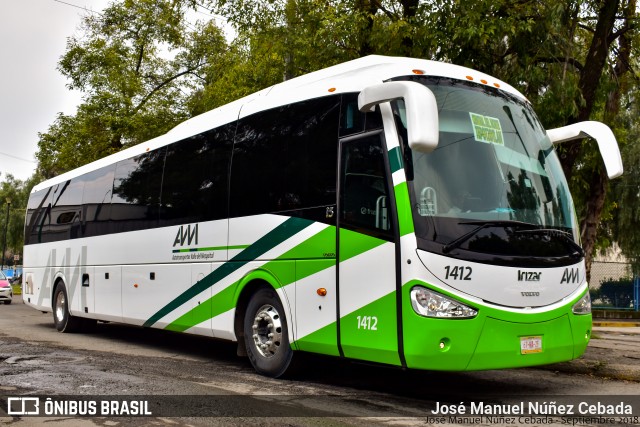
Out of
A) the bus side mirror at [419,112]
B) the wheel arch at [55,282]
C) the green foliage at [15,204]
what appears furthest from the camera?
the green foliage at [15,204]

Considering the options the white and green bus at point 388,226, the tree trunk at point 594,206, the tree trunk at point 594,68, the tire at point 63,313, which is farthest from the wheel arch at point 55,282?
the tree trunk at point 594,206

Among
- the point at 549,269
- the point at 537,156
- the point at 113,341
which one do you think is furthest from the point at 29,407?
the point at 113,341

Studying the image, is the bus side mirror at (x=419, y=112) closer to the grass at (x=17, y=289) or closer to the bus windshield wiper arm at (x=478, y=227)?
the bus windshield wiper arm at (x=478, y=227)

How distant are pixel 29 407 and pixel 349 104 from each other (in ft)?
14.5

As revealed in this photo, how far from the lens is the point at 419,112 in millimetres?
6559

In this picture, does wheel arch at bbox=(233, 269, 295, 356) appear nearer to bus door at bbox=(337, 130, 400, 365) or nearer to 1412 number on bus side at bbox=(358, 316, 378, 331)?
bus door at bbox=(337, 130, 400, 365)

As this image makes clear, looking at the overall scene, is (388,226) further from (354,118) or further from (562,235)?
(562,235)

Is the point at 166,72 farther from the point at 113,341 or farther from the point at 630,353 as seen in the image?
the point at 630,353

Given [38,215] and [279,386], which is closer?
[279,386]

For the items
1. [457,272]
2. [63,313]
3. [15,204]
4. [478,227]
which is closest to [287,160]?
[478,227]

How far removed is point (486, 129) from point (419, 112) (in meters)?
1.35

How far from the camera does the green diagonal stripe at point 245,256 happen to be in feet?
28.1

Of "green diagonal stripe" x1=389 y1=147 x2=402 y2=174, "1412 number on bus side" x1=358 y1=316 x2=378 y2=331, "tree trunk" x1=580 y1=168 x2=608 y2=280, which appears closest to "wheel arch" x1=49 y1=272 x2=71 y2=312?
"1412 number on bus side" x1=358 y1=316 x2=378 y2=331

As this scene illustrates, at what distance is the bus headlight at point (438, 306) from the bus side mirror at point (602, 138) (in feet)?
8.66
